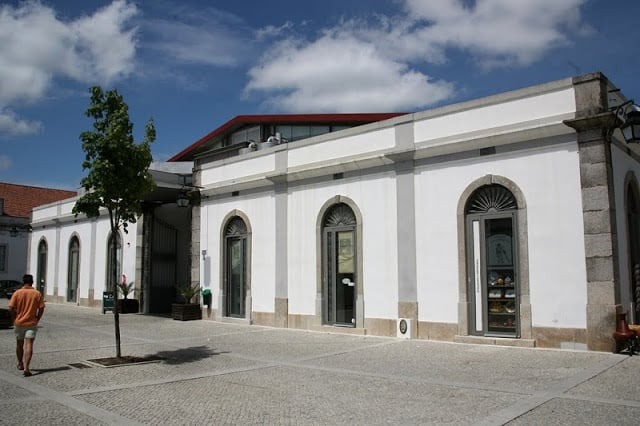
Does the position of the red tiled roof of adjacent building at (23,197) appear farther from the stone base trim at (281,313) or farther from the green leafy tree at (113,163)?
the green leafy tree at (113,163)

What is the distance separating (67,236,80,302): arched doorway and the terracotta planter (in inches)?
372

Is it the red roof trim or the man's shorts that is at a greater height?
the red roof trim

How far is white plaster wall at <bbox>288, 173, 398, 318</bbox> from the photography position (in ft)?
42.0

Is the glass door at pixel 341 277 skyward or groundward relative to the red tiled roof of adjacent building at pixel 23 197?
groundward

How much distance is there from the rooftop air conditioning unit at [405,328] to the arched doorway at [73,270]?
17.2 meters

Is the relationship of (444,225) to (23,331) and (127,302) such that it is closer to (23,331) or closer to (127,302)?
(23,331)

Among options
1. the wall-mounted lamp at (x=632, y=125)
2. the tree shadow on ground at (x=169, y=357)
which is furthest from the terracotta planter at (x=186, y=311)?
the wall-mounted lamp at (x=632, y=125)

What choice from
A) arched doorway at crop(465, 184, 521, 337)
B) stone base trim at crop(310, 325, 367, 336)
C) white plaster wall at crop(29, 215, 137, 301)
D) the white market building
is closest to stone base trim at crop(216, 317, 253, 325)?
the white market building

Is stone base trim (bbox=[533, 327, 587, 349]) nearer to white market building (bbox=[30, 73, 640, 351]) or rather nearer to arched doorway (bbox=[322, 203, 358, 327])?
white market building (bbox=[30, 73, 640, 351])

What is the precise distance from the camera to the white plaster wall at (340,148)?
13.3 m

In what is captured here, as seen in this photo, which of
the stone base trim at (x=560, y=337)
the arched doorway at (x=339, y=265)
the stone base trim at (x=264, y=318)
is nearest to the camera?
the stone base trim at (x=560, y=337)

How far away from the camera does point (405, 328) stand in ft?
40.1

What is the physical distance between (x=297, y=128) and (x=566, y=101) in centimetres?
1470

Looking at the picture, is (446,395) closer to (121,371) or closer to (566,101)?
(121,371)
